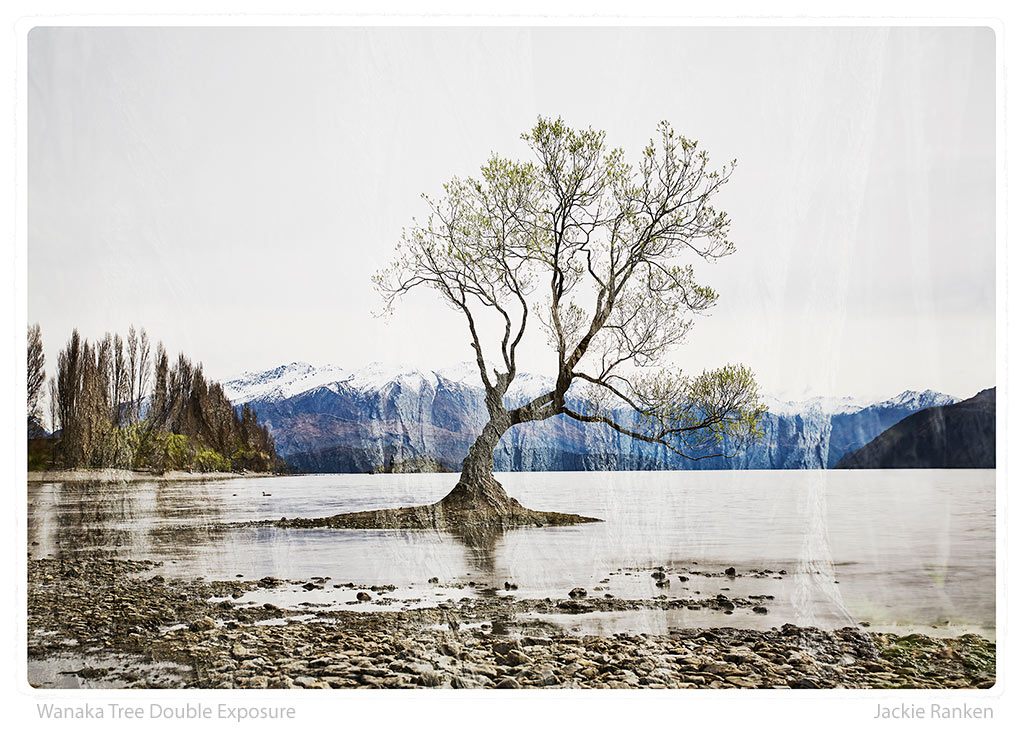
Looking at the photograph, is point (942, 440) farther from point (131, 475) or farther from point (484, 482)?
point (131, 475)

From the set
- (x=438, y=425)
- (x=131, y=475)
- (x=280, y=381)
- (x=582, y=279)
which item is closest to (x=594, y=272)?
(x=582, y=279)

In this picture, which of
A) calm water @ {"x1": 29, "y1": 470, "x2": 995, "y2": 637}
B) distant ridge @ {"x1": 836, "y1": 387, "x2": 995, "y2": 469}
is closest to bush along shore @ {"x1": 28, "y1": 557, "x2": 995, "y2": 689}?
calm water @ {"x1": 29, "y1": 470, "x2": 995, "y2": 637}

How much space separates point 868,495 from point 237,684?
6.96 ft

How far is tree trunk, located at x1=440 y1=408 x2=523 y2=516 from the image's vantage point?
2.78 metres

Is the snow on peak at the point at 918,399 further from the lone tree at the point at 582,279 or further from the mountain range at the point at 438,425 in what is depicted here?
the lone tree at the point at 582,279

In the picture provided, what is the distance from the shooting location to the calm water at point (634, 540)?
2699 millimetres

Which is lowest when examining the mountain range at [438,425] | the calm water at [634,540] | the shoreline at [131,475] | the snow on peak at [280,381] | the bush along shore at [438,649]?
the bush along shore at [438,649]

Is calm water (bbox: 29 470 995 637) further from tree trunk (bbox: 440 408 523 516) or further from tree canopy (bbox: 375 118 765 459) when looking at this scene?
tree canopy (bbox: 375 118 765 459)

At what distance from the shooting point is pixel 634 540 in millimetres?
2758

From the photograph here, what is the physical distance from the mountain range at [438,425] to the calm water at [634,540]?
54 mm

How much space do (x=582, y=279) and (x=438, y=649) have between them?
1.30 meters

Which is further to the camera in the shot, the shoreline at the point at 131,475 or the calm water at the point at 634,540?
the shoreline at the point at 131,475

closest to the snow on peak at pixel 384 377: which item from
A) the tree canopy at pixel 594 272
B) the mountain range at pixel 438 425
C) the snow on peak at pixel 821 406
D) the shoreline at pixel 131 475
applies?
the mountain range at pixel 438 425

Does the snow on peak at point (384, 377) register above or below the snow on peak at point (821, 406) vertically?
above
